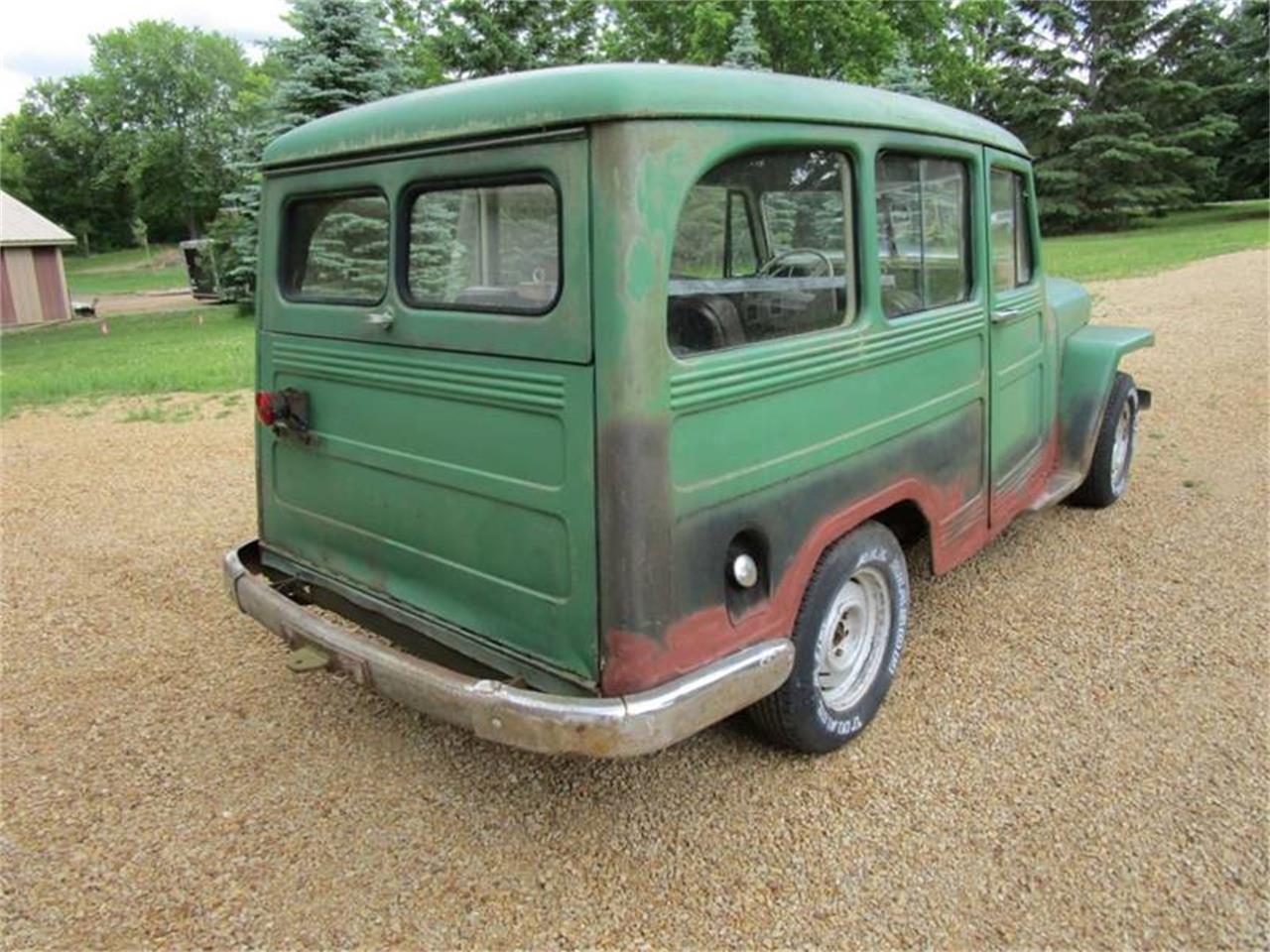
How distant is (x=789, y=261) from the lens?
10.1 ft

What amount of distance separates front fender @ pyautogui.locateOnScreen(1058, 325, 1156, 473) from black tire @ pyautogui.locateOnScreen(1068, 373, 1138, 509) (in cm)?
14

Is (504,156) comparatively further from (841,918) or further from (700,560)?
(841,918)

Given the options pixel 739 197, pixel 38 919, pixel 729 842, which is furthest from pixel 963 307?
pixel 38 919

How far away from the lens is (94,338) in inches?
762

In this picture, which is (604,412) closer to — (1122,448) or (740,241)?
(740,241)

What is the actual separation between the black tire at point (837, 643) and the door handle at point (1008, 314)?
1.20 m

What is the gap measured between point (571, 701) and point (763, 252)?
1.60 m

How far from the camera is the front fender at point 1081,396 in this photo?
4.83 metres

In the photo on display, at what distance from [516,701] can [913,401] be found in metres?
1.76

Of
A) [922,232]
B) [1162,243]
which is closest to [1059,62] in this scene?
[1162,243]

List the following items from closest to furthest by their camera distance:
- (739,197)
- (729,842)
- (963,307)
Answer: (729,842) → (739,197) → (963,307)

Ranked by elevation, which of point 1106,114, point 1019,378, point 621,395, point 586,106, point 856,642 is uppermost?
point 1106,114

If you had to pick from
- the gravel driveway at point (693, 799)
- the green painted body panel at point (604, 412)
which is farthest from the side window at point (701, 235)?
the gravel driveway at point (693, 799)

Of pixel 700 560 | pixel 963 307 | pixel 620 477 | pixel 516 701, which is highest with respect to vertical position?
pixel 963 307
